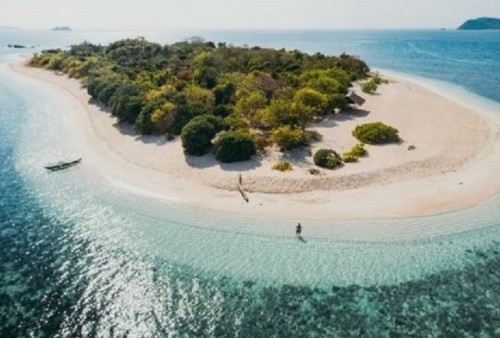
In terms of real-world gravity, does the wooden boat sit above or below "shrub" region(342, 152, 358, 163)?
below

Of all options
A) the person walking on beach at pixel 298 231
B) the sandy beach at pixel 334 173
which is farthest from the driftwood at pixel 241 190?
the person walking on beach at pixel 298 231

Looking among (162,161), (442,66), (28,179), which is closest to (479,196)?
(162,161)

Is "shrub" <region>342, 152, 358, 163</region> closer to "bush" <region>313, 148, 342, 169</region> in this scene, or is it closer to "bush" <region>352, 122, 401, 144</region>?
"bush" <region>313, 148, 342, 169</region>

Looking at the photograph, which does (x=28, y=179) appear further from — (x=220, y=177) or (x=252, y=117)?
(x=252, y=117)

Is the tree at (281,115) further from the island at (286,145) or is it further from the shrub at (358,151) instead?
the shrub at (358,151)

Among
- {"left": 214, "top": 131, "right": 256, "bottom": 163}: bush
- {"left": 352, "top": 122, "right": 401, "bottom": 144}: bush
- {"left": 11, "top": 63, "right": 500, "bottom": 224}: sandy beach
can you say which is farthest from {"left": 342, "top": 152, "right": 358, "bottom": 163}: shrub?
{"left": 214, "top": 131, "right": 256, "bottom": 163}: bush

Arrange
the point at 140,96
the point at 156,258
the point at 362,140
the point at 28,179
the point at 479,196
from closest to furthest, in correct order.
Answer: the point at 156,258
the point at 479,196
the point at 28,179
the point at 362,140
the point at 140,96
